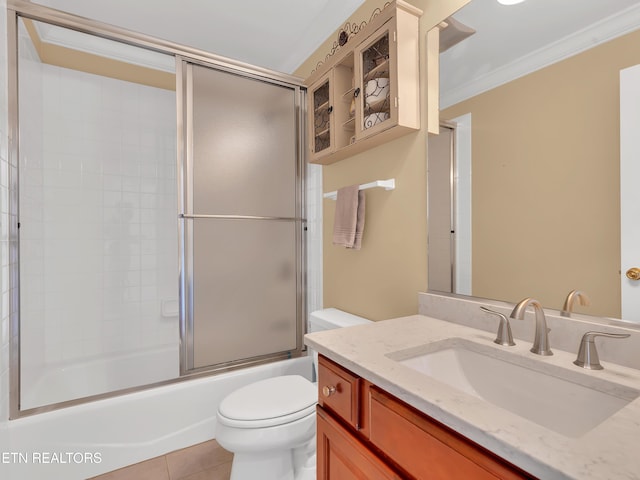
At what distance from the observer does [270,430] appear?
126 cm

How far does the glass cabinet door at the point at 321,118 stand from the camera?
1.78 m

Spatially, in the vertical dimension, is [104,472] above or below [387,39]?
below

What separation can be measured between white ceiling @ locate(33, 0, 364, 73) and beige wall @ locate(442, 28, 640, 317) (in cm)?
125

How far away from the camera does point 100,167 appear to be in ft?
7.84

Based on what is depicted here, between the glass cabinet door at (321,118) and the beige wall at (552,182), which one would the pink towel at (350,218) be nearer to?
the glass cabinet door at (321,118)

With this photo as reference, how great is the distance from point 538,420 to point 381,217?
1056 mm

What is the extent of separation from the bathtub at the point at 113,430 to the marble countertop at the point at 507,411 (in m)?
1.23

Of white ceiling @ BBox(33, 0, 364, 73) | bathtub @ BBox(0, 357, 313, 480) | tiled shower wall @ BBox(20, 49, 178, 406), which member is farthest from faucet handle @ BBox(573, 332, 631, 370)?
tiled shower wall @ BBox(20, 49, 178, 406)

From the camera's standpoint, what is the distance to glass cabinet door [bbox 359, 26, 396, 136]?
138 cm

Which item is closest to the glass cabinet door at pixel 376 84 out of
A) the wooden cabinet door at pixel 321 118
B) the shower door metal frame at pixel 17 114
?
the wooden cabinet door at pixel 321 118

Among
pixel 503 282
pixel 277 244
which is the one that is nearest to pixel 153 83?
pixel 277 244

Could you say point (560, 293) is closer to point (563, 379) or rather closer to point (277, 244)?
point (563, 379)

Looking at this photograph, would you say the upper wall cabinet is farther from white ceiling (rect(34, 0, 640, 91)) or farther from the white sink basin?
the white sink basin

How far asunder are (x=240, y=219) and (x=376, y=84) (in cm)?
110
